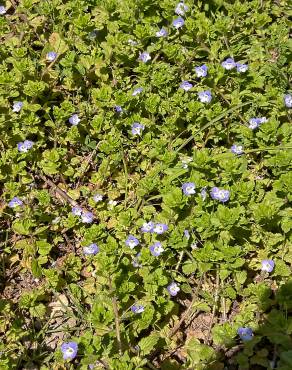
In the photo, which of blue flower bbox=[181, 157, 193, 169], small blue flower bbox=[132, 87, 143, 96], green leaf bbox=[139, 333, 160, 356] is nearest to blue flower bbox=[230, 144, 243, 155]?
blue flower bbox=[181, 157, 193, 169]

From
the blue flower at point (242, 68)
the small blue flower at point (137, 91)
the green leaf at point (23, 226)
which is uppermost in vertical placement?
the small blue flower at point (137, 91)

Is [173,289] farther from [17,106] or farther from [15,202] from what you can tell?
[17,106]

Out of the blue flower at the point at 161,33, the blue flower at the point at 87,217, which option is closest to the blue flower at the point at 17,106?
the blue flower at the point at 87,217

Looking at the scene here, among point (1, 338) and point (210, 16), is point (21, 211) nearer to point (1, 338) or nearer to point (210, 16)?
point (1, 338)

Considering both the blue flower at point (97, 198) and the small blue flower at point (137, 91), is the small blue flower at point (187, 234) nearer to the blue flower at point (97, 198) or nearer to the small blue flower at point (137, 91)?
the blue flower at point (97, 198)

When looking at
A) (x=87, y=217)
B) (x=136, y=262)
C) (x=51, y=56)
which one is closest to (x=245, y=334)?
(x=136, y=262)

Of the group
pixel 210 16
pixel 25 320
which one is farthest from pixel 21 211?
pixel 210 16
